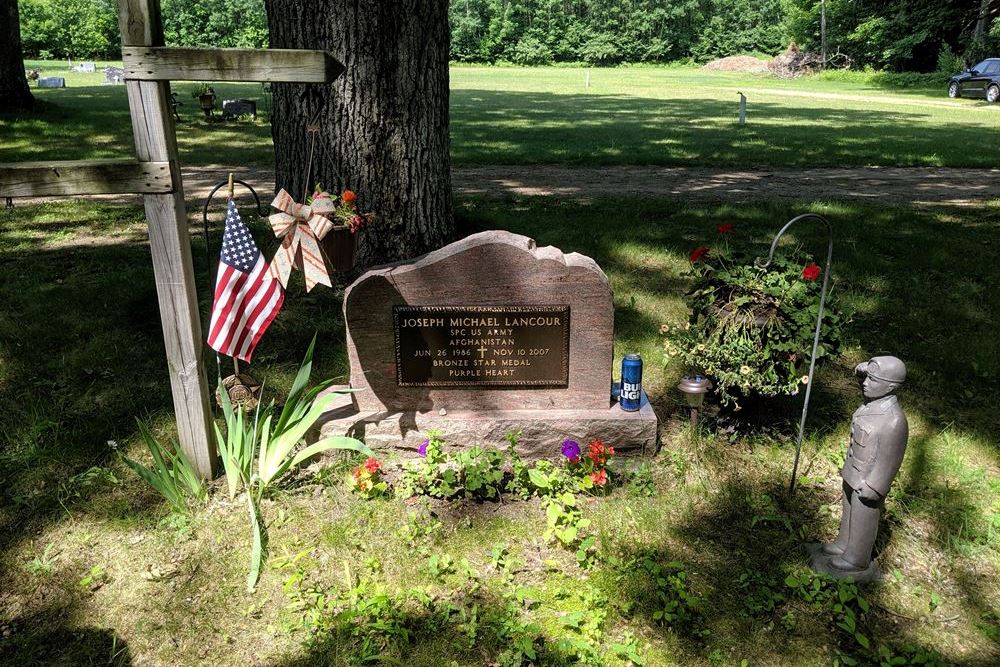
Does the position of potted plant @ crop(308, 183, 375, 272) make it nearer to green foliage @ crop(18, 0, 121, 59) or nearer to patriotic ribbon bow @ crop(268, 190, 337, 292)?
patriotic ribbon bow @ crop(268, 190, 337, 292)

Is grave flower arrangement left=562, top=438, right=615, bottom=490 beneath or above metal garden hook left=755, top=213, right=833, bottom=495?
beneath

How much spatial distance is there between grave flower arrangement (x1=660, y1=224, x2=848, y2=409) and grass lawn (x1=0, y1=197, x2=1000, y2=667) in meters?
0.50

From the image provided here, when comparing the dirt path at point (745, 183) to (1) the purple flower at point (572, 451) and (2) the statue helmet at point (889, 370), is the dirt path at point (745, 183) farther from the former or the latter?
(2) the statue helmet at point (889, 370)

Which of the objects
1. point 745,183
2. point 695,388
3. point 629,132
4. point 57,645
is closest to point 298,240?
point 57,645

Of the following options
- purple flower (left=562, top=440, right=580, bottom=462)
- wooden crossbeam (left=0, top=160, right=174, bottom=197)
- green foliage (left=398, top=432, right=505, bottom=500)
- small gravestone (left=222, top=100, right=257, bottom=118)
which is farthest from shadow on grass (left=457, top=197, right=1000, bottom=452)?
small gravestone (left=222, top=100, right=257, bottom=118)

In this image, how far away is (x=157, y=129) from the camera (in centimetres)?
329

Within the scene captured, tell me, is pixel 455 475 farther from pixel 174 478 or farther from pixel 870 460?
pixel 870 460

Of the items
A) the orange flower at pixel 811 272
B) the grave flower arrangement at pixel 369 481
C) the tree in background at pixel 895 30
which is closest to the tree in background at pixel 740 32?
the tree in background at pixel 895 30

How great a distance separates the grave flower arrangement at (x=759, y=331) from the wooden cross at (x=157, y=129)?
8.42 ft

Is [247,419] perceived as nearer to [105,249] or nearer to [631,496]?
[631,496]

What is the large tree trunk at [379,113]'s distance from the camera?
5.70 meters

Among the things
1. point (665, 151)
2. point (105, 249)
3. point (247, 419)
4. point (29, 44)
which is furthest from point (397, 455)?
point (29, 44)

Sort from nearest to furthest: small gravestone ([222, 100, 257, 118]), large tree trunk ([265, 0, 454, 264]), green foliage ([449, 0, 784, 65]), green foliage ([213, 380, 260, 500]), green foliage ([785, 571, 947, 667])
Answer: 1. green foliage ([785, 571, 947, 667])
2. green foliage ([213, 380, 260, 500])
3. large tree trunk ([265, 0, 454, 264])
4. small gravestone ([222, 100, 257, 118])
5. green foliage ([449, 0, 784, 65])

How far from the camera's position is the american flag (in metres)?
3.67
